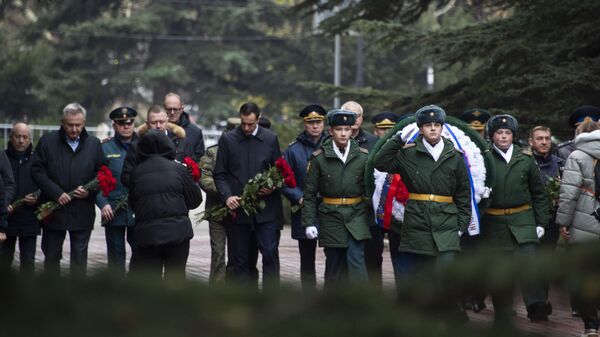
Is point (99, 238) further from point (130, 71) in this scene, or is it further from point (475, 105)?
point (130, 71)

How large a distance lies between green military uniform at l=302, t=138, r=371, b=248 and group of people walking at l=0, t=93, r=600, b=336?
1 cm

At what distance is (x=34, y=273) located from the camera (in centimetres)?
108

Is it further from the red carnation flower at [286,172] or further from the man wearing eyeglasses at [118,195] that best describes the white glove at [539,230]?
the man wearing eyeglasses at [118,195]

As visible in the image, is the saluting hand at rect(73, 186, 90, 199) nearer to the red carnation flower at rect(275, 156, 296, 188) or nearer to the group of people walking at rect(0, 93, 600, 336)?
the group of people walking at rect(0, 93, 600, 336)

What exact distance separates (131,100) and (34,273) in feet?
166

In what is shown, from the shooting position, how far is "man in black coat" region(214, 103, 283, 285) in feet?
33.1

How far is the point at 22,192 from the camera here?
34.9ft

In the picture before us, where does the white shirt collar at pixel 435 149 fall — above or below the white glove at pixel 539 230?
above

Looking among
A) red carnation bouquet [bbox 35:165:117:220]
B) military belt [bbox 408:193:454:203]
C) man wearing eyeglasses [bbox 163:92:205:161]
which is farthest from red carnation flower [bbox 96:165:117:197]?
military belt [bbox 408:193:454:203]

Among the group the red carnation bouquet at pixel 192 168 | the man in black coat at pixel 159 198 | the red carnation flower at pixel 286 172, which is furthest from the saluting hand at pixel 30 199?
the man in black coat at pixel 159 198

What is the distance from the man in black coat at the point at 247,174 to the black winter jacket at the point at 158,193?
2028 millimetres

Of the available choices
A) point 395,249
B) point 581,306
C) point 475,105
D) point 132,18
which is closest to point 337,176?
point 395,249

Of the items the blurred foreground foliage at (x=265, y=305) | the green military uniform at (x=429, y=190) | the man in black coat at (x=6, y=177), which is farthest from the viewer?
the man in black coat at (x=6, y=177)

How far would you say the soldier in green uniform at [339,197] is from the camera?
9164mm
